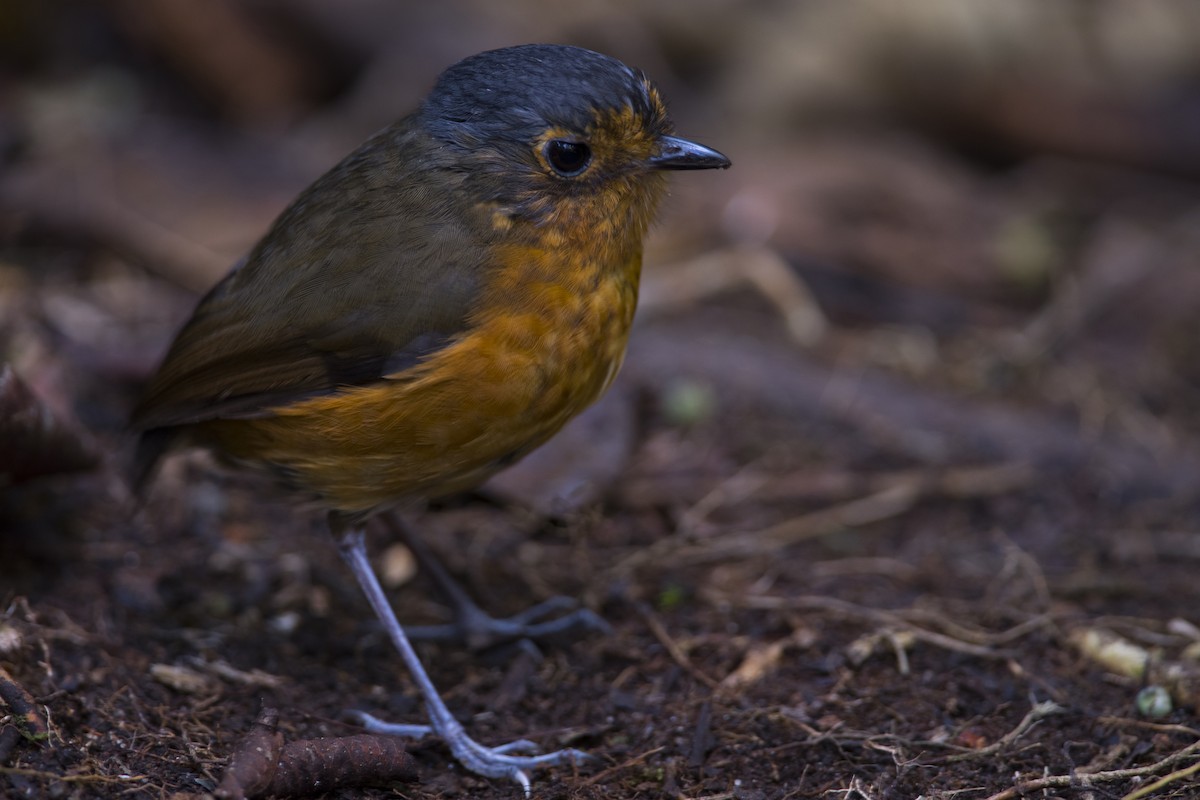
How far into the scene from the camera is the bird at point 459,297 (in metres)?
3.39

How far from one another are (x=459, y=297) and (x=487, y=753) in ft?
3.83

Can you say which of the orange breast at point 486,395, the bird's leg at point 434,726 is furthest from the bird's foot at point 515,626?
the orange breast at point 486,395

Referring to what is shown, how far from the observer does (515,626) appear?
405cm

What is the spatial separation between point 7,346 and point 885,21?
4717 mm

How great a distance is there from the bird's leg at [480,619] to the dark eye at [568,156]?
128cm

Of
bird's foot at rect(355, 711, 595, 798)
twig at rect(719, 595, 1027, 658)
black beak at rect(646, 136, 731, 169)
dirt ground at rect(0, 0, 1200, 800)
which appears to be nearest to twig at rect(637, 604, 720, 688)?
dirt ground at rect(0, 0, 1200, 800)

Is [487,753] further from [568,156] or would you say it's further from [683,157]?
[683,157]

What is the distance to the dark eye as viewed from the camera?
11.4ft

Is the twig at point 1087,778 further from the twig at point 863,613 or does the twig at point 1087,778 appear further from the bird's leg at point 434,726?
the bird's leg at point 434,726

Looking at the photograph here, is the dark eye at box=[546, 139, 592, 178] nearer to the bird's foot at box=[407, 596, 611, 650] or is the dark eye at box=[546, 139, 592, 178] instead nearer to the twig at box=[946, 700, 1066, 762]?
the bird's foot at box=[407, 596, 611, 650]

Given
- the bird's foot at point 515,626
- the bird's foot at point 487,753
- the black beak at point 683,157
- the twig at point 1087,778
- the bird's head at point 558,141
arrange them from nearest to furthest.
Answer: the twig at point 1087,778
the bird's foot at point 487,753
the bird's head at point 558,141
the black beak at point 683,157
the bird's foot at point 515,626

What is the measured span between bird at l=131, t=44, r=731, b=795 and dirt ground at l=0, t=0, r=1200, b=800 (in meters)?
0.49

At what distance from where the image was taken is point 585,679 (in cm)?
381

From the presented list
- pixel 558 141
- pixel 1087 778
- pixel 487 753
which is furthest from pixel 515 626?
pixel 1087 778
